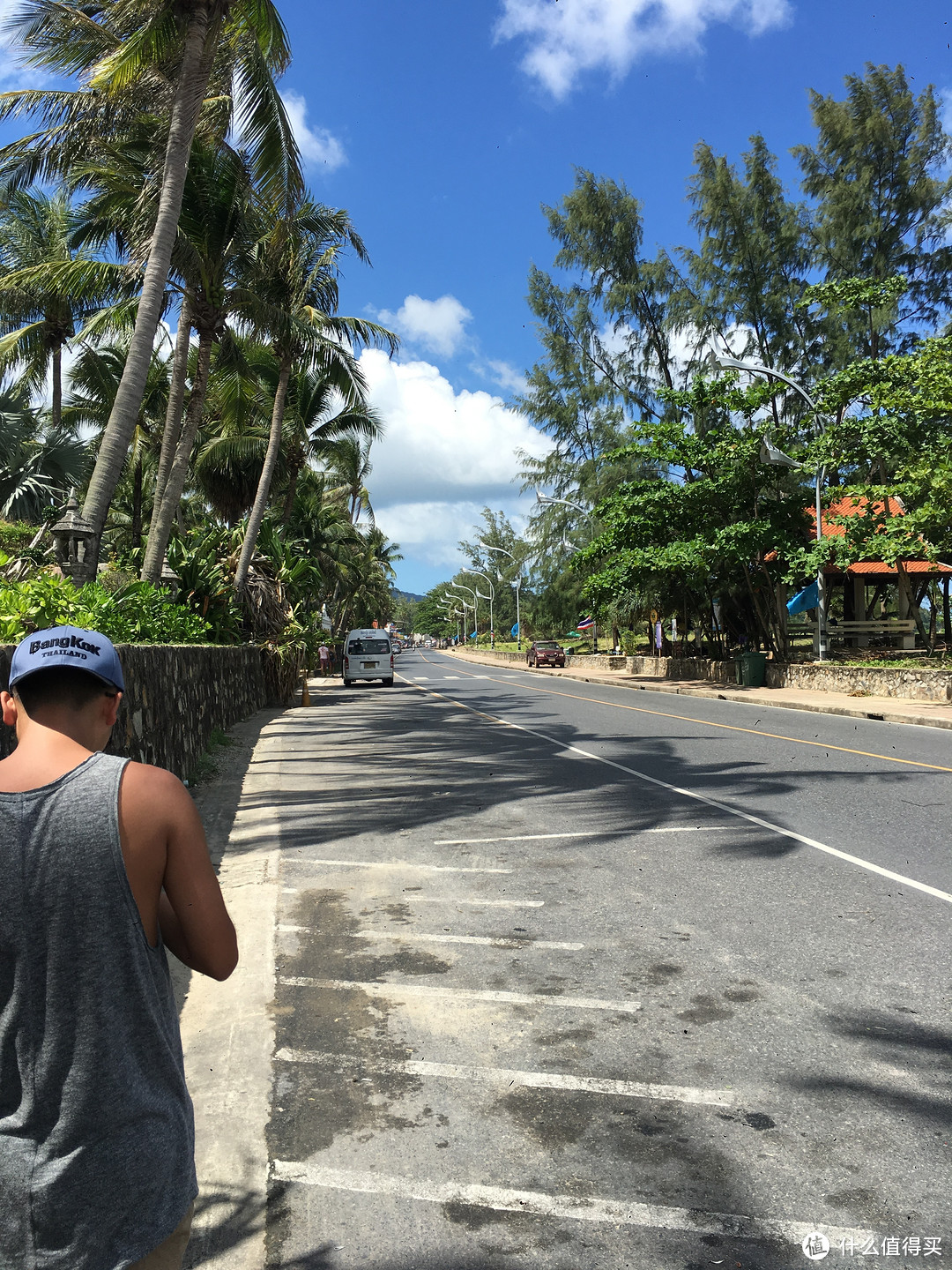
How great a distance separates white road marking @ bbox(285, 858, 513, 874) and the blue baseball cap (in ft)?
18.0

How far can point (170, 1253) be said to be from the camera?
170cm

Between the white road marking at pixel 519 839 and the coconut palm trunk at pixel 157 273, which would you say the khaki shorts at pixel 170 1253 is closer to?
the white road marking at pixel 519 839

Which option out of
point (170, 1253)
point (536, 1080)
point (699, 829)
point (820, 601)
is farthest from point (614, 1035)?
point (820, 601)

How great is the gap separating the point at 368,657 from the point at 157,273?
23.3 metres

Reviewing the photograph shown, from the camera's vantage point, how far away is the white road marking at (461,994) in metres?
4.47

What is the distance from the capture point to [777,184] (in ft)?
122

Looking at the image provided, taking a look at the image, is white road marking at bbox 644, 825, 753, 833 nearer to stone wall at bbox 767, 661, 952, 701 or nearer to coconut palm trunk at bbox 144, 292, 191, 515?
coconut palm trunk at bbox 144, 292, 191, 515

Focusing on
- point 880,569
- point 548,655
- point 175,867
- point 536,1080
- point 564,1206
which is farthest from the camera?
point 548,655

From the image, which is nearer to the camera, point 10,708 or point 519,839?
point 10,708

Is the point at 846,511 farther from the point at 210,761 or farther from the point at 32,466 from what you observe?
the point at 210,761

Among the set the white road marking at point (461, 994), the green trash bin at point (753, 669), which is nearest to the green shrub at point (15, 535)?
the white road marking at point (461, 994)

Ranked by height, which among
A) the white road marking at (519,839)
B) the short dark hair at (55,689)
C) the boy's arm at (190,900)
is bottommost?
the white road marking at (519,839)

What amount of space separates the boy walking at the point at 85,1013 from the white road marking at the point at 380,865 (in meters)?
5.38

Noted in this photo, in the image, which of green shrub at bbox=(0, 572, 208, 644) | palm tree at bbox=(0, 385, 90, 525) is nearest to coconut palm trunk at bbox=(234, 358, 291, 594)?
palm tree at bbox=(0, 385, 90, 525)
